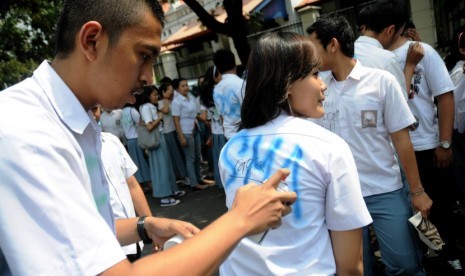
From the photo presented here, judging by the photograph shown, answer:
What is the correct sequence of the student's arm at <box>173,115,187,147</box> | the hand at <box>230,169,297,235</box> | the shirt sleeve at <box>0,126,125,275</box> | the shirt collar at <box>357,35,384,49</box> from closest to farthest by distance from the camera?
1. the shirt sleeve at <box>0,126,125,275</box>
2. the hand at <box>230,169,297,235</box>
3. the shirt collar at <box>357,35,384,49</box>
4. the student's arm at <box>173,115,187,147</box>

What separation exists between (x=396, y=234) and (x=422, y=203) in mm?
307

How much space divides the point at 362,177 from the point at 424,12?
28.0 ft

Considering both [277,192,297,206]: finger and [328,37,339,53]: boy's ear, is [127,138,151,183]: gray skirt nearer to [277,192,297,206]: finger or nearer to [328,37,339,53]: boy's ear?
[328,37,339,53]: boy's ear

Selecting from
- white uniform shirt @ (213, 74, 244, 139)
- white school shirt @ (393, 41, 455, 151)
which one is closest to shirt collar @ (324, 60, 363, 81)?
white school shirt @ (393, 41, 455, 151)

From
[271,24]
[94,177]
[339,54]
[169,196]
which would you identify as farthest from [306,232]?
[271,24]

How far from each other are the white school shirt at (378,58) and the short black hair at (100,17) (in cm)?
204

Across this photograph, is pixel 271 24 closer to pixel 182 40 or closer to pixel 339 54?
pixel 182 40

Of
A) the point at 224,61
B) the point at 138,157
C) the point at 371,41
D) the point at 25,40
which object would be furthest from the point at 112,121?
the point at 25,40

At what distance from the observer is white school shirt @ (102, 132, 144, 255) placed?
7.90 ft

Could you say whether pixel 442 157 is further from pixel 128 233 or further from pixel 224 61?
pixel 224 61

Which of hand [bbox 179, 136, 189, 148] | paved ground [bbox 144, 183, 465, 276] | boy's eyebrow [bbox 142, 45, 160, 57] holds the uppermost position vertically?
boy's eyebrow [bbox 142, 45, 160, 57]

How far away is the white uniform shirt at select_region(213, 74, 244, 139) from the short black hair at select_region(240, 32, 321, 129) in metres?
3.10

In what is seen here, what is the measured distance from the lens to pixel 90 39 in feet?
3.56

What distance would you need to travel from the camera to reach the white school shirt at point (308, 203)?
145cm
